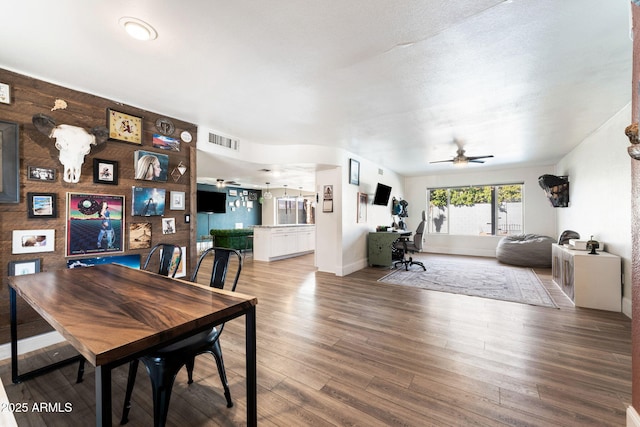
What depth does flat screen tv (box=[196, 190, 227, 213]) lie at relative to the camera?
340 inches

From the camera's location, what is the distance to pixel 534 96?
273 centimetres

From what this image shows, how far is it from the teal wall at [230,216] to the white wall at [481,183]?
6.41 m

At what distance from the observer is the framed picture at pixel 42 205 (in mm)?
2285

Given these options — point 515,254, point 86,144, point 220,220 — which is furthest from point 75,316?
point 220,220

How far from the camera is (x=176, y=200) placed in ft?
10.9

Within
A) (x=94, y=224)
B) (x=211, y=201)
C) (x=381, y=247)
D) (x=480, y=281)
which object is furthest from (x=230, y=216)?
(x=480, y=281)

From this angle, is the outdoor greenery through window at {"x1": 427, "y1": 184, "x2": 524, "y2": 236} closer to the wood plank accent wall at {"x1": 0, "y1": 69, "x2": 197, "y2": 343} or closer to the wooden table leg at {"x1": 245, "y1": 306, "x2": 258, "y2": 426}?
the wood plank accent wall at {"x1": 0, "y1": 69, "x2": 197, "y2": 343}

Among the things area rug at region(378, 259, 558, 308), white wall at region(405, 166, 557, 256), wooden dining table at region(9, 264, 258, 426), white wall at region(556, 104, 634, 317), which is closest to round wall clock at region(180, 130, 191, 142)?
wooden dining table at region(9, 264, 258, 426)

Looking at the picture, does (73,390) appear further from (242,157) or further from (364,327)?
(242,157)

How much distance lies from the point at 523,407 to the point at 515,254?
5516 mm

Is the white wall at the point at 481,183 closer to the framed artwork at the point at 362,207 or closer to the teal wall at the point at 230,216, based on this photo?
the framed artwork at the point at 362,207

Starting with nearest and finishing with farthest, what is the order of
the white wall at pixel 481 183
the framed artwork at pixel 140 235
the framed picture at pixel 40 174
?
the framed picture at pixel 40 174, the framed artwork at pixel 140 235, the white wall at pixel 481 183

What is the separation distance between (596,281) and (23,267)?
20.6 feet

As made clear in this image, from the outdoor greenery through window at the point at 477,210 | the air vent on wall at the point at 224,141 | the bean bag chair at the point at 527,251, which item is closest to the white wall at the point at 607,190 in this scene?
the bean bag chair at the point at 527,251
